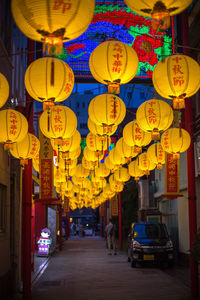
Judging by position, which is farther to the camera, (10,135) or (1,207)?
(1,207)

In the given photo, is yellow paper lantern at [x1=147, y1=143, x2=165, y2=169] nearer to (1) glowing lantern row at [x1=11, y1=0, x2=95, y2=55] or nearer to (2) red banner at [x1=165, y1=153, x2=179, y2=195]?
(2) red banner at [x1=165, y1=153, x2=179, y2=195]

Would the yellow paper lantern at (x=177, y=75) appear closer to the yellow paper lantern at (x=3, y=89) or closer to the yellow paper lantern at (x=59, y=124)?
the yellow paper lantern at (x=3, y=89)

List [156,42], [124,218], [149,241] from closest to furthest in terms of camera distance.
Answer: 1. [156,42]
2. [149,241]
3. [124,218]

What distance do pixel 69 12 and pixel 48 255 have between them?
70.3 ft

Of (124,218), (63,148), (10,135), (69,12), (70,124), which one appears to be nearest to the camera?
(69,12)

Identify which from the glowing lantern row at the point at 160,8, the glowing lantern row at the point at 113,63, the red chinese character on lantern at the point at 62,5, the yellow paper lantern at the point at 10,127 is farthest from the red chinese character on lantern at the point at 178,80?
the yellow paper lantern at the point at 10,127

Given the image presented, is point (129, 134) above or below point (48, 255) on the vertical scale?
above

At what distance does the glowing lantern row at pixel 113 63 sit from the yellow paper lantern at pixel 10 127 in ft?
8.93

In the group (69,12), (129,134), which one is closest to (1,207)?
(129,134)

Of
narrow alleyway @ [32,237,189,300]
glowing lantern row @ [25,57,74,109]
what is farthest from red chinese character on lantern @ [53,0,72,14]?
narrow alleyway @ [32,237,189,300]

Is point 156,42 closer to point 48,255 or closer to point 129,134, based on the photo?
point 129,134

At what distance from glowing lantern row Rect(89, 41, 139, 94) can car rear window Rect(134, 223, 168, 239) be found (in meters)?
12.5

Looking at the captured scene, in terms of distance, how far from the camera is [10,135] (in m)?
9.09

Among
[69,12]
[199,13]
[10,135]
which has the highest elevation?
[199,13]
